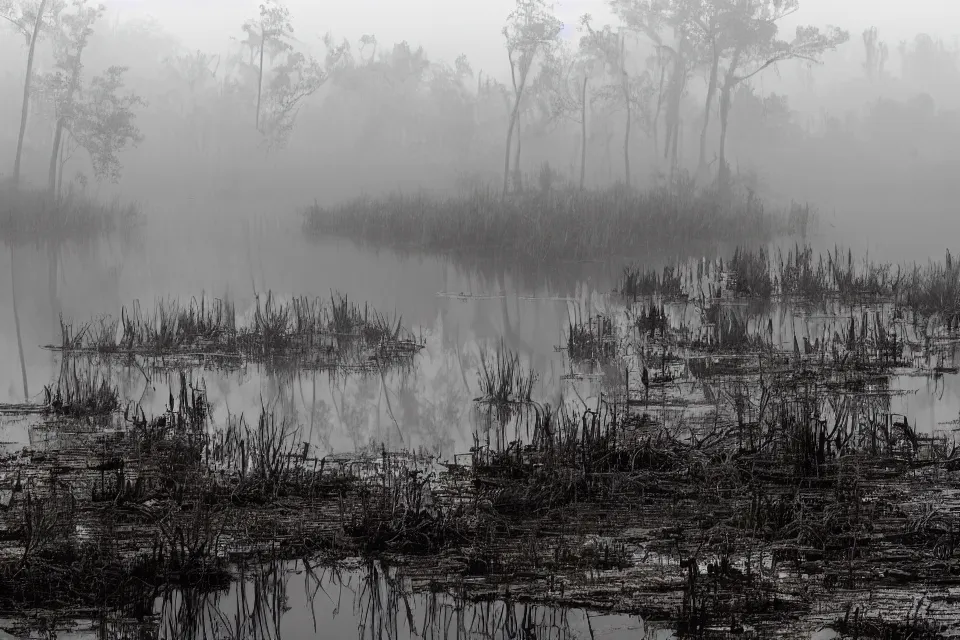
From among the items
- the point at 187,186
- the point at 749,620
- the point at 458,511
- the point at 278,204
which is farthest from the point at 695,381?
the point at 187,186

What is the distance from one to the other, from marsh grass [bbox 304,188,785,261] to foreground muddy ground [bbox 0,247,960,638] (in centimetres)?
1184

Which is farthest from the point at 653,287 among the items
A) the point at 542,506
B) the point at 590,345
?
the point at 542,506

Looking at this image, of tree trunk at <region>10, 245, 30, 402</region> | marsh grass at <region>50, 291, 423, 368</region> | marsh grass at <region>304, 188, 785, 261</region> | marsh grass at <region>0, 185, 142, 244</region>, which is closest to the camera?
tree trunk at <region>10, 245, 30, 402</region>

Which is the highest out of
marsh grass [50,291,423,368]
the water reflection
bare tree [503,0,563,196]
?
bare tree [503,0,563,196]

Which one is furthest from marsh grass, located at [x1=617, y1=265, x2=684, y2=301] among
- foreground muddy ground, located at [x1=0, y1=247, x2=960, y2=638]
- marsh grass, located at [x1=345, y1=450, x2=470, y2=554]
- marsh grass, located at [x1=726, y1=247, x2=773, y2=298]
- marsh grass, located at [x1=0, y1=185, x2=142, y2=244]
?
marsh grass, located at [x1=0, y1=185, x2=142, y2=244]

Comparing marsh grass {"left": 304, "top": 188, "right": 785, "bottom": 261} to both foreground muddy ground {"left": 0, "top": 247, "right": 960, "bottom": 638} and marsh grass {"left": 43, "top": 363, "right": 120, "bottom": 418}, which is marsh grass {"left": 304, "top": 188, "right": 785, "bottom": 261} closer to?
foreground muddy ground {"left": 0, "top": 247, "right": 960, "bottom": 638}

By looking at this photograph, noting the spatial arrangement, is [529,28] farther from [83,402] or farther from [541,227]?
[83,402]

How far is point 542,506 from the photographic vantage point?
483 cm

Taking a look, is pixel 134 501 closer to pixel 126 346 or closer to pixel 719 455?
pixel 719 455

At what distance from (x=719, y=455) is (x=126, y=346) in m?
6.51

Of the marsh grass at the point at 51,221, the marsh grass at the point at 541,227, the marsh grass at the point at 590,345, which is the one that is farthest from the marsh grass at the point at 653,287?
the marsh grass at the point at 51,221

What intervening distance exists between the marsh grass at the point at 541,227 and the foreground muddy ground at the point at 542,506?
1184 cm

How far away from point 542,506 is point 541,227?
1685cm

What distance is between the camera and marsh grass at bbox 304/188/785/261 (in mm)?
20344
